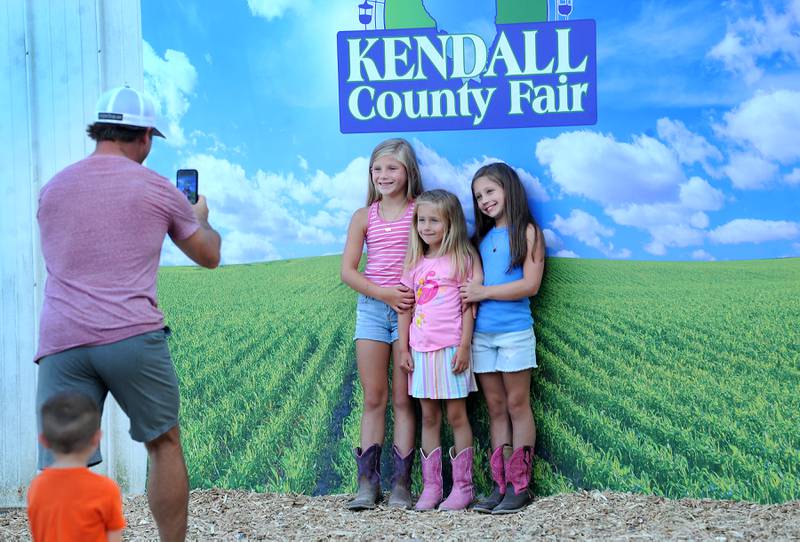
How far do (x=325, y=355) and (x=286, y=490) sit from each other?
2.23 ft

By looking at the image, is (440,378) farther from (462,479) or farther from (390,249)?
(390,249)

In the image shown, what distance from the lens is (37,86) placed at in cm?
437

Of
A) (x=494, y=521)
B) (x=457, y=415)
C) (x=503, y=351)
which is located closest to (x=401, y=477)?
(x=457, y=415)

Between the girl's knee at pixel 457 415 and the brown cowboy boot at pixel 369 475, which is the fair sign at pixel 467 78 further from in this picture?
the brown cowboy boot at pixel 369 475

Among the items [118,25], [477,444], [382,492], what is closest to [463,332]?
[477,444]

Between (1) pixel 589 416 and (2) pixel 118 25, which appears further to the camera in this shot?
(2) pixel 118 25

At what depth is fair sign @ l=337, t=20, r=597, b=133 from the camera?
415 cm

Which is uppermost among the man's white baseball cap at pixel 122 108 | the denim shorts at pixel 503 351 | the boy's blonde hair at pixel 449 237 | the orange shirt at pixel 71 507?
the man's white baseball cap at pixel 122 108

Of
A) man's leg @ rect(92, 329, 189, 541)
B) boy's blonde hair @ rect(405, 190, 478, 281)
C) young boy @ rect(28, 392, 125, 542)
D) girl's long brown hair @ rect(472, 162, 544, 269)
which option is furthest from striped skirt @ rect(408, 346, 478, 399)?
young boy @ rect(28, 392, 125, 542)

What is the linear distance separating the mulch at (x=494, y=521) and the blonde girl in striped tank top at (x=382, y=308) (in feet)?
0.76

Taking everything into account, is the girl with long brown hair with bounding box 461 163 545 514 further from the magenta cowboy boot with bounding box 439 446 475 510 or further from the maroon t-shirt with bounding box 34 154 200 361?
the maroon t-shirt with bounding box 34 154 200 361

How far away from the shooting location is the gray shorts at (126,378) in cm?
261

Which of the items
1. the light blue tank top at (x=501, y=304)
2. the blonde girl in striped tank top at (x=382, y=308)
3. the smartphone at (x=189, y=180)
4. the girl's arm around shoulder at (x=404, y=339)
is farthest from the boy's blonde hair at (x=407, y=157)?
the smartphone at (x=189, y=180)

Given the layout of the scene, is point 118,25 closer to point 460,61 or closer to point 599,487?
point 460,61
